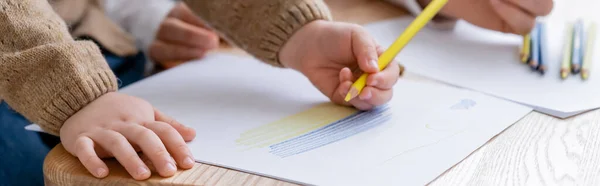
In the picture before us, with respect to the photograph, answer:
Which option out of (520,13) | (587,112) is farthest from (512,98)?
(520,13)

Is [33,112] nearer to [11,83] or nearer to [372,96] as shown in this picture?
[11,83]

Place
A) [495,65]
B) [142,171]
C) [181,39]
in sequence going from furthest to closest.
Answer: [181,39], [495,65], [142,171]

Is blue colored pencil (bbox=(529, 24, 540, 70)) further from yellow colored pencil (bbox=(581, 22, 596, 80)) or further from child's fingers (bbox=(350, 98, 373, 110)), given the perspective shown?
child's fingers (bbox=(350, 98, 373, 110))

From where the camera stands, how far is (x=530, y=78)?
2.06 feet

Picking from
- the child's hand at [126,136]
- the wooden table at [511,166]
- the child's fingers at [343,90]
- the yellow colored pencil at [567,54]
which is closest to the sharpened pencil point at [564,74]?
the yellow colored pencil at [567,54]

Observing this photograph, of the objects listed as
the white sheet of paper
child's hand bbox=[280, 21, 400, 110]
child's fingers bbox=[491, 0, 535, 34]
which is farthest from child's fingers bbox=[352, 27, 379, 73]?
child's fingers bbox=[491, 0, 535, 34]

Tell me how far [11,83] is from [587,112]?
444mm

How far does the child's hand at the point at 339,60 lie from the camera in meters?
0.54

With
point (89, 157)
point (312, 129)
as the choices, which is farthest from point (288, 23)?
point (89, 157)

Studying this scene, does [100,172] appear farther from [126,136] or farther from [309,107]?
[309,107]

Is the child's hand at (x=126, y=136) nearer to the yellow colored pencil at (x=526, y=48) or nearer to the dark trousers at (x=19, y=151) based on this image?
the dark trousers at (x=19, y=151)

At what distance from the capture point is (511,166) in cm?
44

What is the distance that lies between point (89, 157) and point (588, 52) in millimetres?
480

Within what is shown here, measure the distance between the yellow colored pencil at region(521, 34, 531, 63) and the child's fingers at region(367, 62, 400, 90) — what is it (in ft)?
0.60
